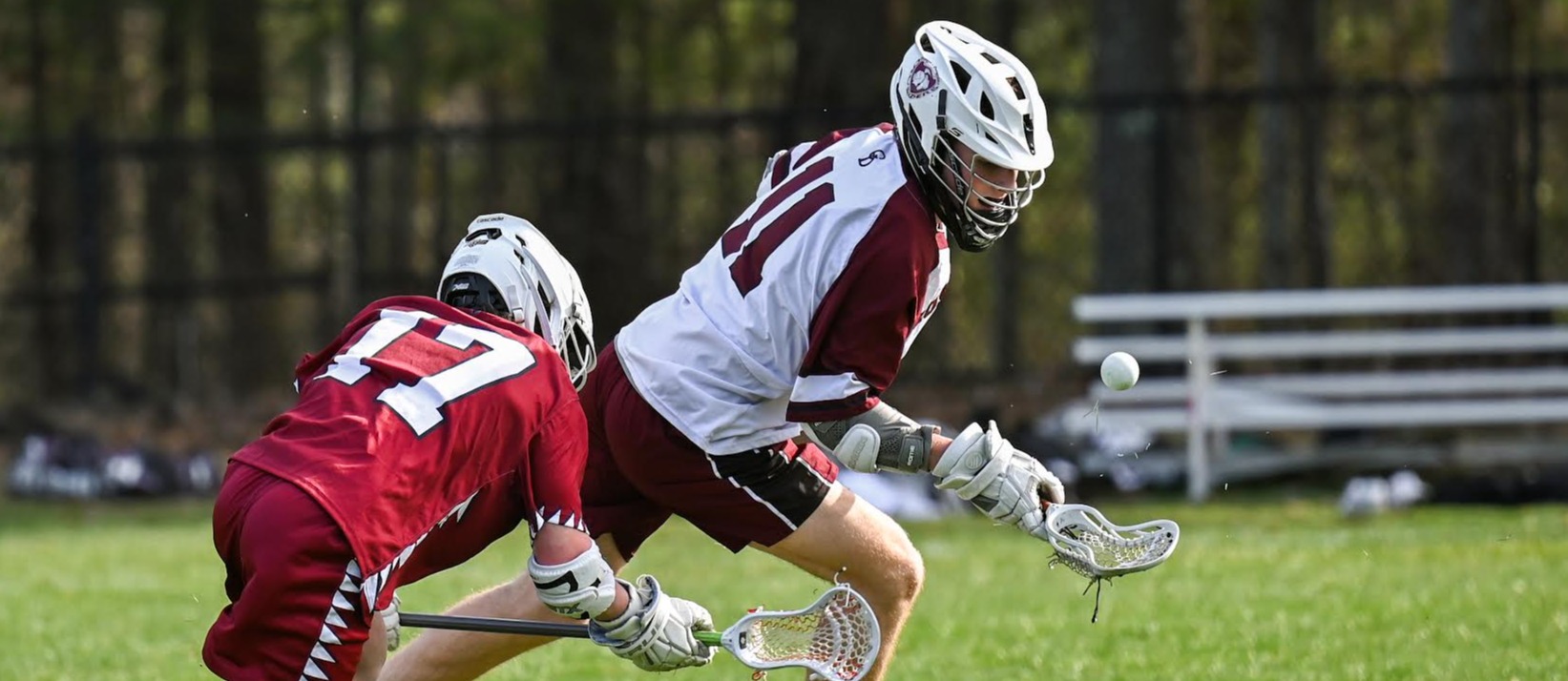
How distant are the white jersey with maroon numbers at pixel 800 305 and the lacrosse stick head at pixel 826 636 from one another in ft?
1.60

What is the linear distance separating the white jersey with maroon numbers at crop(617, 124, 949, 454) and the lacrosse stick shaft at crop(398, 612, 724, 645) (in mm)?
590

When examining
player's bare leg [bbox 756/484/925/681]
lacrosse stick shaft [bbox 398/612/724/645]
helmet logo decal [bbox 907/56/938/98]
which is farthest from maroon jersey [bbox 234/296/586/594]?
helmet logo decal [bbox 907/56/938/98]

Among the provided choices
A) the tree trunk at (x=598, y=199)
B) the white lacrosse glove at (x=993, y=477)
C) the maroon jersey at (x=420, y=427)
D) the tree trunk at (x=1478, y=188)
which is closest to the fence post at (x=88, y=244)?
the tree trunk at (x=598, y=199)

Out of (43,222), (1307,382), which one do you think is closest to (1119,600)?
(1307,382)

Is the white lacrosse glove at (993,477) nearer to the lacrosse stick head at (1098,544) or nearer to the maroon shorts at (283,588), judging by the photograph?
the lacrosse stick head at (1098,544)

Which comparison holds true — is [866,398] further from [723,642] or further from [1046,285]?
[1046,285]

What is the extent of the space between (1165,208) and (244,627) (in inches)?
443

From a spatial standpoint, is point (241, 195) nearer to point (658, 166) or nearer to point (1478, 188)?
point (658, 166)

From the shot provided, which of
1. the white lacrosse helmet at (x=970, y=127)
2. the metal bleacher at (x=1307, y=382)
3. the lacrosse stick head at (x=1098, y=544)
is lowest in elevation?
the metal bleacher at (x=1307, y=382)

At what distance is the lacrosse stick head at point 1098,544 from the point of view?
5.15 m

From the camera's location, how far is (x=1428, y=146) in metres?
20.4

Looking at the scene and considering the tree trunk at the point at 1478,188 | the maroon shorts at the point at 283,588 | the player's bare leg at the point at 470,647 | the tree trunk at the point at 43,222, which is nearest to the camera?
the maroon shorts at the point at 283,588

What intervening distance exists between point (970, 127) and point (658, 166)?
46.1ft

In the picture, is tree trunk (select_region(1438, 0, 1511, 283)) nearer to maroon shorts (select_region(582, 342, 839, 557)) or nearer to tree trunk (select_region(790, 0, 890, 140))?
tree trunk (select_region(790, 0, 890, 140))
